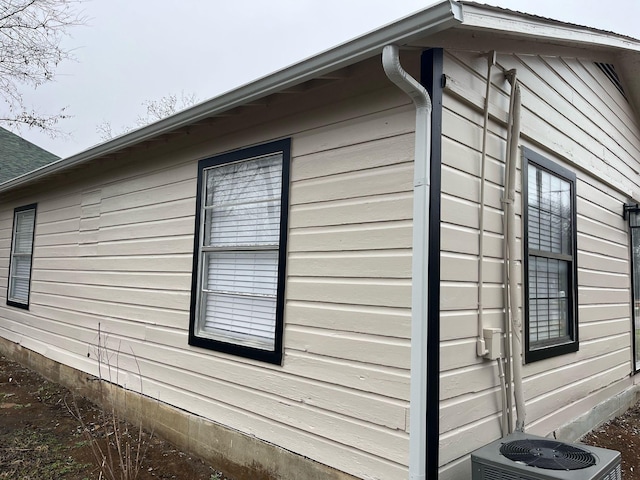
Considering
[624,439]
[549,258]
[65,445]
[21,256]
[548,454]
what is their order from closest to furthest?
→ [548,454]
[549,258]
[65,445]
[624,439]
[21,256]

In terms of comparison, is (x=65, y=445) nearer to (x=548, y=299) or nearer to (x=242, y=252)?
(x=242, y=252)

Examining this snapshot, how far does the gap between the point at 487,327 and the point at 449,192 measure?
902 millimetres

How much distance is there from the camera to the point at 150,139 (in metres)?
4.43

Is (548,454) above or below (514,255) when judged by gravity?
below

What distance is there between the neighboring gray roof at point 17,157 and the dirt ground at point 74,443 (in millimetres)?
7935

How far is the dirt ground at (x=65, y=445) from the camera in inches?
139

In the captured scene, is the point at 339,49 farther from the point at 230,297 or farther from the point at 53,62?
the point at 53,62

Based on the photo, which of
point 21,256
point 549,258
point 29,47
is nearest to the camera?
point 549,258

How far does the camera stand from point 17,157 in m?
12.8

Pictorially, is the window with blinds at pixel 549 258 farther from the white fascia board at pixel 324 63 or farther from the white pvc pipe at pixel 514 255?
the white fascia board at pixel 324 63

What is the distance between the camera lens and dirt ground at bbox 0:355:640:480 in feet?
11.7

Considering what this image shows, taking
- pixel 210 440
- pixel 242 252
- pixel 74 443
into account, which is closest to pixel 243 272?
pixel 242 252

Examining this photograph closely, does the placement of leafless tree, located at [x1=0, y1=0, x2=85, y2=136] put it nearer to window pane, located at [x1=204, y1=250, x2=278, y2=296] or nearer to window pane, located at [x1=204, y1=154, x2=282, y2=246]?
window pane, located at [x1=204, y1=154, x2=282, y2=246]

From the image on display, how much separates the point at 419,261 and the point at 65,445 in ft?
11.7
